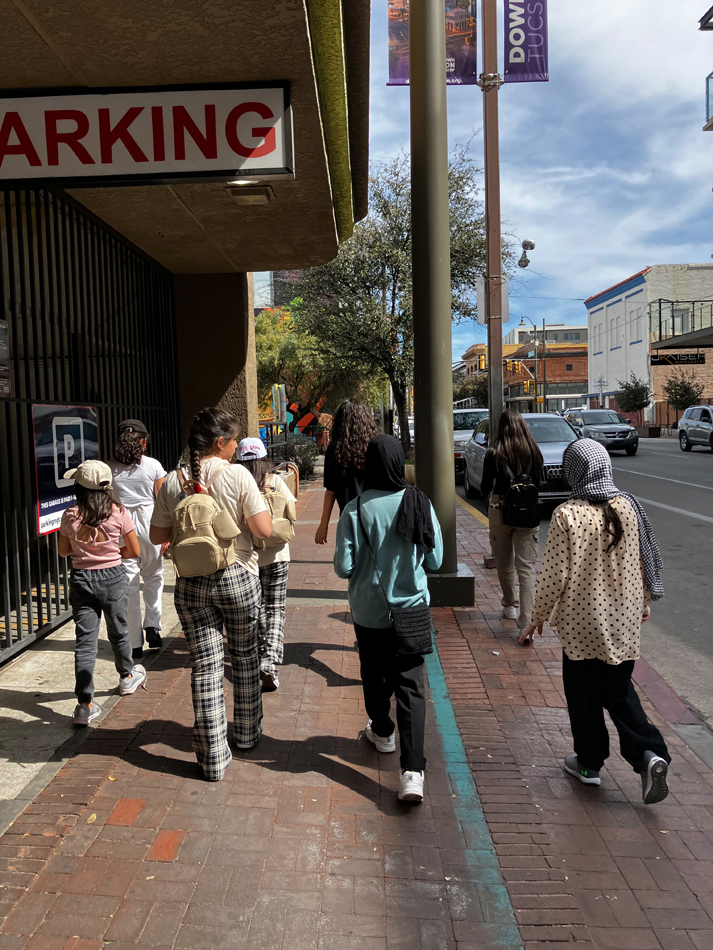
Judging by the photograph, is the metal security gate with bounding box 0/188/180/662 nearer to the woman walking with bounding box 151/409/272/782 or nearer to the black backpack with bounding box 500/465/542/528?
the woman walking with bounding box 151/409/272/782

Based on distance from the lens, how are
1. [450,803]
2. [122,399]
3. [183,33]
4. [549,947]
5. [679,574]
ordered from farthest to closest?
[679,574] < [122,399] < [183,33] < [450,803] < [549,947]

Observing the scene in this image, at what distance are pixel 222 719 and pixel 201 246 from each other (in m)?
5.53

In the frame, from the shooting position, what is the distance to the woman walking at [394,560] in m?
3.42

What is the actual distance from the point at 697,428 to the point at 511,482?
985 inches

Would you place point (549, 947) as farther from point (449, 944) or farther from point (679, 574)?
point (679, 574)

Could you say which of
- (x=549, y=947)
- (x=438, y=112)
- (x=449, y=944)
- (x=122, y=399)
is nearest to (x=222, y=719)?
(x=449, y=944)

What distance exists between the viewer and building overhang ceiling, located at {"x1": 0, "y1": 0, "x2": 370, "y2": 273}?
3.84 m

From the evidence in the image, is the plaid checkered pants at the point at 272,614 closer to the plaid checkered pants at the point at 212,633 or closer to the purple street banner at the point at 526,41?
the plaid checkered pants at the point at 212,633

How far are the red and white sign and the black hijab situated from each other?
197cm

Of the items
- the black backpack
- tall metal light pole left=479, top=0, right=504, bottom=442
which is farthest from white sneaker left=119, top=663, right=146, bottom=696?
tall metal light pole left=479, top=0, right=504, bottom=442

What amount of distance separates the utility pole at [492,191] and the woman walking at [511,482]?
2751mm

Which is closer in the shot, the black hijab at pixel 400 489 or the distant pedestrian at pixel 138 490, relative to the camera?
the black hijab at pixel 400 489

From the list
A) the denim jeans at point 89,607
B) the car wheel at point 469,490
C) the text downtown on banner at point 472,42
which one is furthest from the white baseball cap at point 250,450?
the car wheel at point 469,490

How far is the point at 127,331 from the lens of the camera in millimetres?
7594
